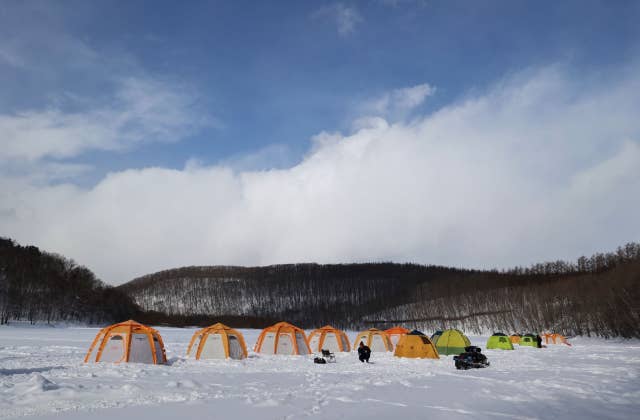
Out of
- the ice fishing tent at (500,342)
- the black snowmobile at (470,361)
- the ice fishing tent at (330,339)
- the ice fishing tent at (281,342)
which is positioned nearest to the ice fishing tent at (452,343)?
the ice fishing tent at (330,339)

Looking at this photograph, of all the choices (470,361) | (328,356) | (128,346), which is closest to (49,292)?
(128,346)

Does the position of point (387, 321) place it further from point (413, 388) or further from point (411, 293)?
point (413, 388)

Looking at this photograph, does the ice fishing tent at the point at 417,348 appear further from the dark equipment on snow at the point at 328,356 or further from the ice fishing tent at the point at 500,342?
the ice fishing tent at the point at 500,342

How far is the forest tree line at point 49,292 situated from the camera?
217 ft

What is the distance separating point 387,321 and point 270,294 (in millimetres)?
70810

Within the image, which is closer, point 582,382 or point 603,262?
point 582,382

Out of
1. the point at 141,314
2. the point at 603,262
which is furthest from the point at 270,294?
the point at 603,262

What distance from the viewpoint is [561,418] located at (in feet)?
29.9

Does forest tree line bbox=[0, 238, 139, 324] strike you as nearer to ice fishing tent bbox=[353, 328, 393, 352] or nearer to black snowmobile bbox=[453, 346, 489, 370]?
ice fishing tent bbox=[353, 328, 393, 352]

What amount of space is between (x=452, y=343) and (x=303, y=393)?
20624 mm

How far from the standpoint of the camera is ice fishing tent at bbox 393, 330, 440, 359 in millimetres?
26156

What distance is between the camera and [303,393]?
1206cm

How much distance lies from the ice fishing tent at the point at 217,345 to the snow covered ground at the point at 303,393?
168 inches

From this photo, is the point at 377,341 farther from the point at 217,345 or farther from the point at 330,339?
the point at 217,345
